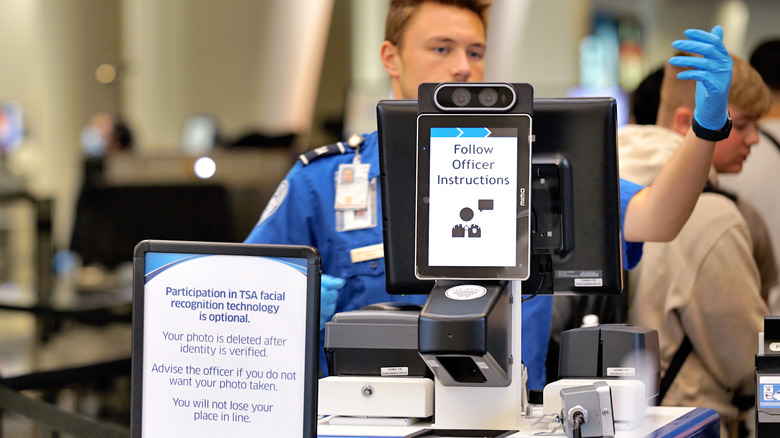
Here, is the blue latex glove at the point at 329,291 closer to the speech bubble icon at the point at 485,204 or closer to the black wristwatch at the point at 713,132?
the speech bubble icon at the point at 485,204

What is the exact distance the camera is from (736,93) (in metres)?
2.96

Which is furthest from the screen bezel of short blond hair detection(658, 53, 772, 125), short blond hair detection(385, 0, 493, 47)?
short blond hair detection(658, 53, 772, 125)

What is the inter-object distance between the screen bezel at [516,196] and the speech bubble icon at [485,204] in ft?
0.13

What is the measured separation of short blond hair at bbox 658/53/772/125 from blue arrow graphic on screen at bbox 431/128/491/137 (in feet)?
4.27

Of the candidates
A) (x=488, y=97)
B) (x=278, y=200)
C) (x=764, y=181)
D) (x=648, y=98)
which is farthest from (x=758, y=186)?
(x=488, y=97)

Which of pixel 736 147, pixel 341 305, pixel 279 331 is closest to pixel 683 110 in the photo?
pixel 736 147

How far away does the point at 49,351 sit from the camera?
5.66 meters

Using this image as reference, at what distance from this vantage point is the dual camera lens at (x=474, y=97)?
5.56ft

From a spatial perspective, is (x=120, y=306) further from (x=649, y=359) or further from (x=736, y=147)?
(x=649, y=359)

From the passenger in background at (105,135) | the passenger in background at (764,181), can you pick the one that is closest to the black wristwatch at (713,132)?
the passenger in background at (764,181)

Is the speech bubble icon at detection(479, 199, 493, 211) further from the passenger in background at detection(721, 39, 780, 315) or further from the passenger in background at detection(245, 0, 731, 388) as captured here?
the passenger in background at detection(721, 39, 780, 315)

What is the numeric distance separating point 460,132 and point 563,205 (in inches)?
10.7

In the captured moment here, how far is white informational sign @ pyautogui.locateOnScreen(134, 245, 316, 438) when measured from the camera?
1524 mm

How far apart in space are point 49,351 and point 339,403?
13.8ft
